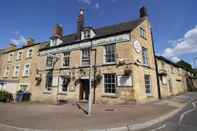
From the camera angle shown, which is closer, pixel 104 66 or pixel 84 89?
pixel 104 66

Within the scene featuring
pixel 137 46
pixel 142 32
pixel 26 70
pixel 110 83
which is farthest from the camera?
pixel 26 70

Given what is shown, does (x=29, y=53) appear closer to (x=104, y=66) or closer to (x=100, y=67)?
(x=100, y=67)

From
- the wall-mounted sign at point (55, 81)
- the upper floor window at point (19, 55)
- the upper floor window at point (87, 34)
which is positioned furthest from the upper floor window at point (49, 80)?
the upper floor window at point (19, 55)

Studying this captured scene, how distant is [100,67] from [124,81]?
3.10m

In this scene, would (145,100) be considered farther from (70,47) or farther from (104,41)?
(70,47)

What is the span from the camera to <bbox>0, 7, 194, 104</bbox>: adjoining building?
1435 cm

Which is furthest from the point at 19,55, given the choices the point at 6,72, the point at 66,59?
the point at 66,59

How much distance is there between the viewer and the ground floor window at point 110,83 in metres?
14.8

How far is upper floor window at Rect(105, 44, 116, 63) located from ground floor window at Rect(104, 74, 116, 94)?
158cm

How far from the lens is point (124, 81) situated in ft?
46.2

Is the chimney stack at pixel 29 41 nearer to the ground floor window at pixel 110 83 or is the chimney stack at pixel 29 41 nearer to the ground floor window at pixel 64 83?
the ground floor window at pixel 64 83

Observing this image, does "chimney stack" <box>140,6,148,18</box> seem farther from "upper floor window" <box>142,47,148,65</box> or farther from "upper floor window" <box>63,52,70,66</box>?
"upper floor window" <box>63,52,70,66</box>

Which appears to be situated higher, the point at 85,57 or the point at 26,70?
the point at 85,57

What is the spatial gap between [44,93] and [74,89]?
5061 millimetres
